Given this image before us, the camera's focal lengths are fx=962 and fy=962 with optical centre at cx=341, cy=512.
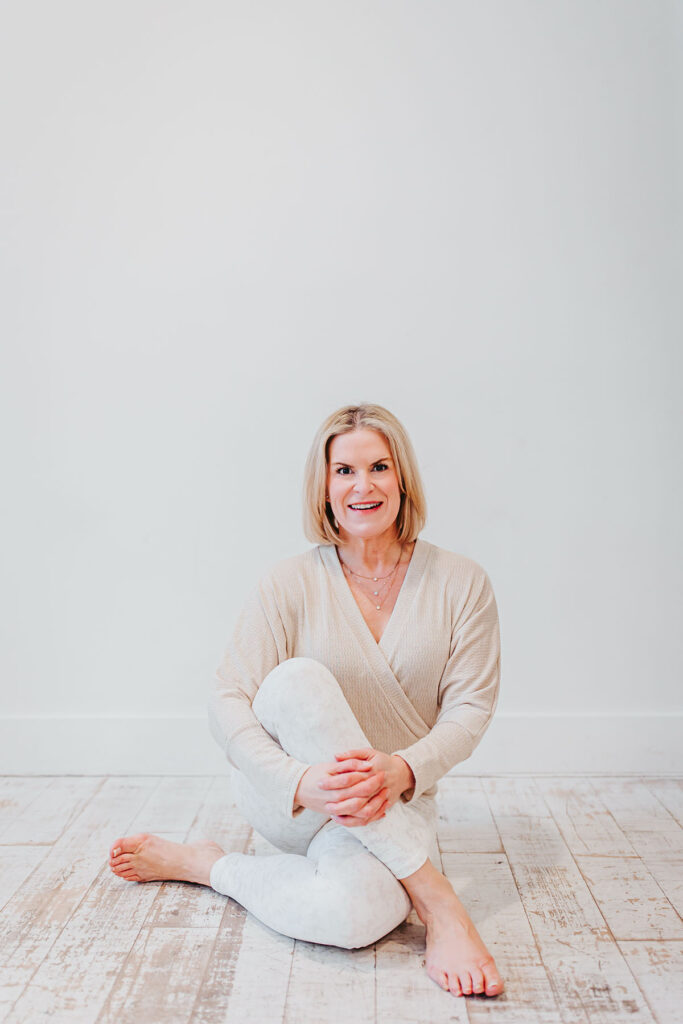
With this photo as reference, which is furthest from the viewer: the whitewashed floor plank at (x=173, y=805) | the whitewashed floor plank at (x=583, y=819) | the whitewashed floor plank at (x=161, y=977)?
the whitewashed floor plank at (x=173, y=805)

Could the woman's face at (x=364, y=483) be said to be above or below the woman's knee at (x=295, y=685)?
above

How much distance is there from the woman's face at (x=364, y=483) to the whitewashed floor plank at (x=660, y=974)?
36.6 inches

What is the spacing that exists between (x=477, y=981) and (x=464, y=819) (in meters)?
0.86

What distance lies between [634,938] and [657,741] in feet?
3.63

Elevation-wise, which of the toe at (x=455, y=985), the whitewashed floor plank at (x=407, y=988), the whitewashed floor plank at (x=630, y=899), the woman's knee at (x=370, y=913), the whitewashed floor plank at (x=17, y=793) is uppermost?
the woman's knee at (x=370, y=913)

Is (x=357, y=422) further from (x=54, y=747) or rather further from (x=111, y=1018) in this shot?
(x=54, y=747)

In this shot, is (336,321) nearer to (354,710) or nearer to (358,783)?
(354,710)

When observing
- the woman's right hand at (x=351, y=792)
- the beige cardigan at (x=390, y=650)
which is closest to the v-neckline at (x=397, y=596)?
the beige cardigan at (x=390, y=650)

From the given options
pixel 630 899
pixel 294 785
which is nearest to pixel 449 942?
pixel 294 785

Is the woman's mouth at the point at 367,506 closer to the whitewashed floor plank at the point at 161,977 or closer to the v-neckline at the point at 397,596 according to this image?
the v-neckline at the point at 397,596

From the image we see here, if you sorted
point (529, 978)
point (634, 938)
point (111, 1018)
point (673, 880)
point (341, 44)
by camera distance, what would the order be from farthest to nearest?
1. point (341, 44)
2. point (673, 880)
3. point (634, 938)
4. point (529, 978)
5. point (111, 1018)

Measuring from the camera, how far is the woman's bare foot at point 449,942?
5.37ft

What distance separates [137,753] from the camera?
2.88 metres

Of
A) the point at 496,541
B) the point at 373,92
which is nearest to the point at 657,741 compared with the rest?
the point at 496,541
